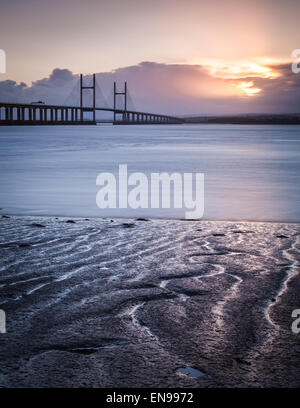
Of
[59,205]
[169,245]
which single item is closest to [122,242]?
[169,245]

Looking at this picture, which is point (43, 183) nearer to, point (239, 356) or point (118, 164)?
point (118, 164)

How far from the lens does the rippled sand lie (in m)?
1.53

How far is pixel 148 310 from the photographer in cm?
209

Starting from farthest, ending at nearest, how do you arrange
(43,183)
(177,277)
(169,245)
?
(43,183), (169,245), (177,277)

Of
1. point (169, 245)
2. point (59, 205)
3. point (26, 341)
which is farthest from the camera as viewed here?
point (59, 205)

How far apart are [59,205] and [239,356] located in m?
4.73

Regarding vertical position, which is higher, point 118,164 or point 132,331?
point 118,164

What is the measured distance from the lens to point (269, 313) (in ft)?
6.74

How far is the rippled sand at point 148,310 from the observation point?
1530mm
